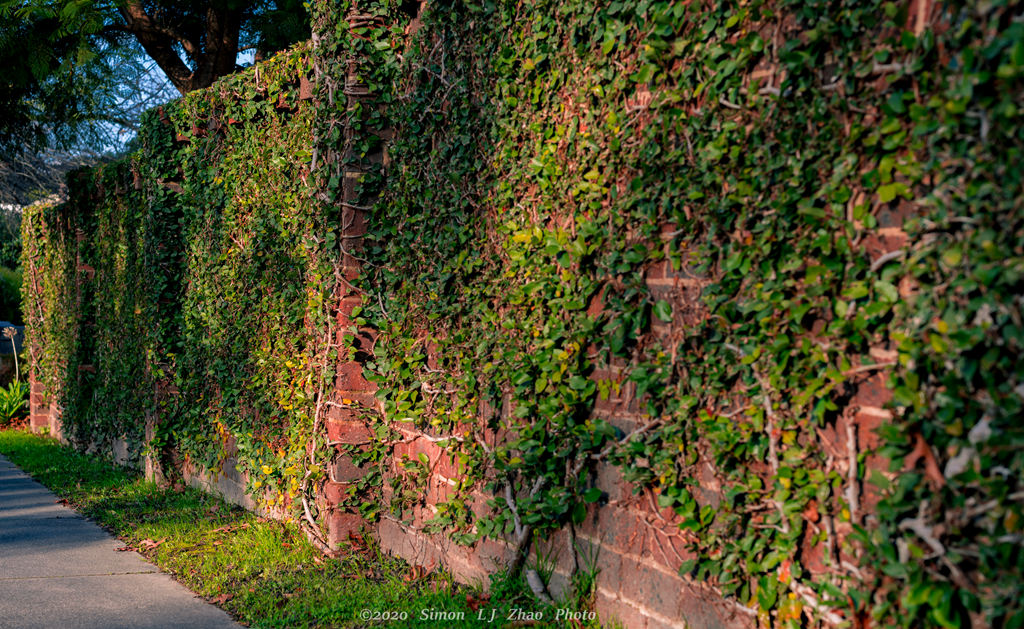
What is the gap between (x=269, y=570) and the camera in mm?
4801

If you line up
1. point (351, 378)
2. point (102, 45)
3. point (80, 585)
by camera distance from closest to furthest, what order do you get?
point (80, 585)
point (351, 378)
point (102, 45)

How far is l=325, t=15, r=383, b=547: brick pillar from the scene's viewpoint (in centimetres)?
498

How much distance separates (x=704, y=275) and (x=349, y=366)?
263cm

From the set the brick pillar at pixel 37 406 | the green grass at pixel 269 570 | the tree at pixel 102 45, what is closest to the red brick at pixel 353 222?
the green grass at pixel 269 570

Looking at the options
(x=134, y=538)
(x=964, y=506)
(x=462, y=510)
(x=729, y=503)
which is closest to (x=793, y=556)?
(x=729, y=503)

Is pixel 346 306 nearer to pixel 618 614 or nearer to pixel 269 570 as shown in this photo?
pixel 269 570

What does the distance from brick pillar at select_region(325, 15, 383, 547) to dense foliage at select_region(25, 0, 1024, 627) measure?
62mm

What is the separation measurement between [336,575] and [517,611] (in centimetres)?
133

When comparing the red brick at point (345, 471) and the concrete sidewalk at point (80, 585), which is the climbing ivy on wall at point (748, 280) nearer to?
the red brick at point (345, 471)

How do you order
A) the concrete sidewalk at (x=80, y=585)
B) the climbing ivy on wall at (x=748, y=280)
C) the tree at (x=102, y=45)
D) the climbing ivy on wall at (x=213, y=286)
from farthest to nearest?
the tree at (x=102, y=45)
the climbing ivy on wall at (x=213, y=286)
the concrete sidewalk at (x=80, y=585)
the climbing ivy on wall at (x=748, y=280)

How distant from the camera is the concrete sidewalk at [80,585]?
161 inches

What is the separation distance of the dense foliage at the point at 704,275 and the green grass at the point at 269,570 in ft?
1.08

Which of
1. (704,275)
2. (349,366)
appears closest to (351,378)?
(349,366)

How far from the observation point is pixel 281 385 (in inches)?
230
